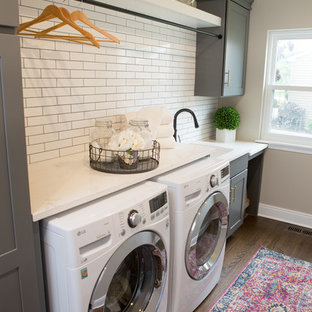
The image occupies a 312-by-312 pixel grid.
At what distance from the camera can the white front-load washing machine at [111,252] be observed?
1.38 meters

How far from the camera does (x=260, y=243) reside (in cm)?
334

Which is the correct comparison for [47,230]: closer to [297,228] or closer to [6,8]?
[6,8]

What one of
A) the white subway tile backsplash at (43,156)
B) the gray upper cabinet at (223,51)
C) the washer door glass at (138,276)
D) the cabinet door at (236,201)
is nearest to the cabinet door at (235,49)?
the gray upper cabinet at (223,51)

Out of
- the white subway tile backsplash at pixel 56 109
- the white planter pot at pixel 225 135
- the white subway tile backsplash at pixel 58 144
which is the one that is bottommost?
the white planter pot at pixel 225 135

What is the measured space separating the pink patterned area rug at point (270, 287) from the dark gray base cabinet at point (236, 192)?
0.36 metres

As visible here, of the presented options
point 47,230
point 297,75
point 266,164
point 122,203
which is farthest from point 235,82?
point 47,230

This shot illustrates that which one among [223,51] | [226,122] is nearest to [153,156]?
[223,51]

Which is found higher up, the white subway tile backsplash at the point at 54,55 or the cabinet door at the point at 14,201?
the white subway tile backsplash at the point at 54,55

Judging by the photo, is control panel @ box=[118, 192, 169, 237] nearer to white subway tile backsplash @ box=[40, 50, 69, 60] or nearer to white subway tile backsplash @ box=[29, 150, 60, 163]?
white subway tile backsplash @ box=[29, 150, 60, 163]

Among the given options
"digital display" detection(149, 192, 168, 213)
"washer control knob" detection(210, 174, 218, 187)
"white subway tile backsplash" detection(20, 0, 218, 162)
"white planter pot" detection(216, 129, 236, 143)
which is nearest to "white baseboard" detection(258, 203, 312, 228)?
"white planter pot" detection(216, 129, 236, 143)

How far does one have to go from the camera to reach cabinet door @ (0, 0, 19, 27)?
113 centimetres

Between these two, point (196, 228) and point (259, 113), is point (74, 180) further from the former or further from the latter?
point (259, 113)

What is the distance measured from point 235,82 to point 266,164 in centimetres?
100

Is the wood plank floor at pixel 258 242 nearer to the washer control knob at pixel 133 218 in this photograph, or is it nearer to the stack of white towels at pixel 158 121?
the stack of white towels at pixel 158 121
